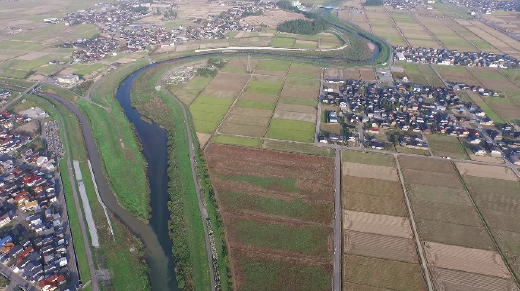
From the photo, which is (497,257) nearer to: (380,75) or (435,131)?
(435,131)

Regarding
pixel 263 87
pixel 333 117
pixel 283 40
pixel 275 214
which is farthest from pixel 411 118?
pixel 283 40

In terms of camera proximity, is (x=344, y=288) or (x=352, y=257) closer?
(x=344, y=288)

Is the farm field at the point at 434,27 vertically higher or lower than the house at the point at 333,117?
higher

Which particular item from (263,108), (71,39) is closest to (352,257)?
(263,108)

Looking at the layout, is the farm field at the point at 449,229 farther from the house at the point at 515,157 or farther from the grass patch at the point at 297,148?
the grass patch at the point at 297,148

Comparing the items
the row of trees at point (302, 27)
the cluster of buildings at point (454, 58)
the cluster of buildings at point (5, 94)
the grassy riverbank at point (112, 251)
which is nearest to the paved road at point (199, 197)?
the grassy riverbank at point (112, 251)
